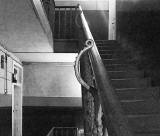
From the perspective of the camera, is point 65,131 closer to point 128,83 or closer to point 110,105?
point 128,83

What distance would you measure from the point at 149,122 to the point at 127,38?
370cm

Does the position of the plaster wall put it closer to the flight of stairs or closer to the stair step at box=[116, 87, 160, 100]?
the flight of stairs

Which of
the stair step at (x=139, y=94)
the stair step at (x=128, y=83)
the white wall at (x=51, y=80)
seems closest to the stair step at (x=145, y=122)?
the stair step at (x=139, y=94)

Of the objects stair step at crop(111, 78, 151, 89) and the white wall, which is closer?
stair step at crop(111, 78, 151, 89)

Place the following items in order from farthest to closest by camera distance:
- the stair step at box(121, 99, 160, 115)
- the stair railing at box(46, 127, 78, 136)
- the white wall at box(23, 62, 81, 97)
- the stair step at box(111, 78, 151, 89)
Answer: the white wall at box(23, 62, 81, 97), the stair railing at box(46, 127, 78, 136), the stair step at box(111, 78, 151, 89), the stair step at box(121, 99, 160, 115)

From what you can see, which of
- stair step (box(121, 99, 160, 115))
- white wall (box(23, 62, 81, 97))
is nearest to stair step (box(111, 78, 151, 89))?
stair step (box(121, 99, 160, 115))

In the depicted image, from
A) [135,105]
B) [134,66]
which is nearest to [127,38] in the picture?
[134,66]

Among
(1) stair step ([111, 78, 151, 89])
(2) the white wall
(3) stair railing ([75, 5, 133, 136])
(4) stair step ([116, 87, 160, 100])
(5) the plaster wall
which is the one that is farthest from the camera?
(2) the white wall

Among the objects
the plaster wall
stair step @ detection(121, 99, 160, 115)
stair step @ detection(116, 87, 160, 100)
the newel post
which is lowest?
stair step @ detection(121, 99, 160, 115)

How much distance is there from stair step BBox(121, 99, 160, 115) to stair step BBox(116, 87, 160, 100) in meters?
0.30

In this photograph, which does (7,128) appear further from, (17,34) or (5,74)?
(17,34)

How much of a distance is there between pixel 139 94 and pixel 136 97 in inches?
2.9

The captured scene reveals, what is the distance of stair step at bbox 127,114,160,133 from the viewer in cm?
289

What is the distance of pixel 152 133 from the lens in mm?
2826
